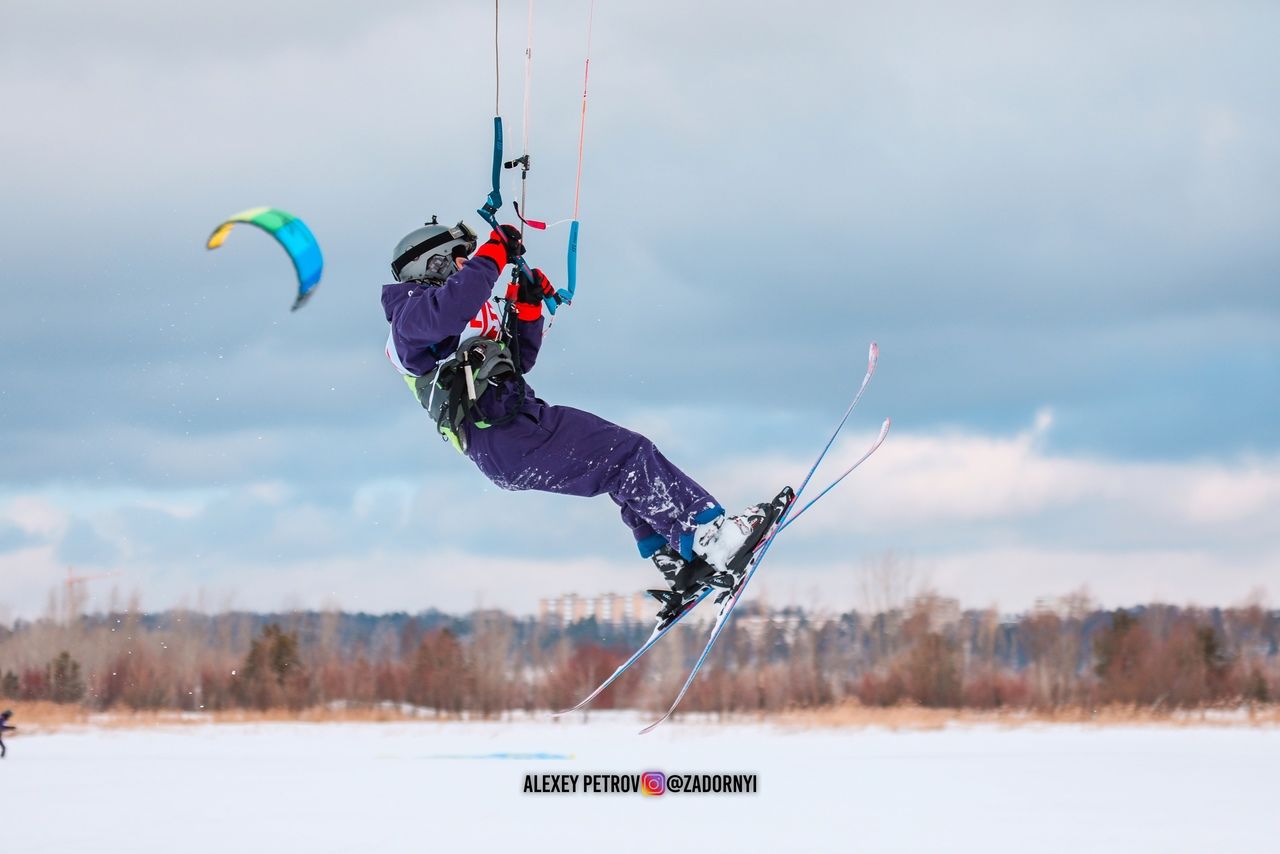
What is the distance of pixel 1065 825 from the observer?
600 inches

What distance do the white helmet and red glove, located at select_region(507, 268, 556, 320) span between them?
348 mm

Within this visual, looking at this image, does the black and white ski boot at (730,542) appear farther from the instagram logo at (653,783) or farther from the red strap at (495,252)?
the instagram logo at (653,783)

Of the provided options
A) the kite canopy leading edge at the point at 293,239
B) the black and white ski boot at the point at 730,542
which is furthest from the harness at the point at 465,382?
the black and white ski boot at the point at 730,542

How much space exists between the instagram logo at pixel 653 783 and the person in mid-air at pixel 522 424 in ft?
38.0

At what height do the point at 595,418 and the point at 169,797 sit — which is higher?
the point at 595,418

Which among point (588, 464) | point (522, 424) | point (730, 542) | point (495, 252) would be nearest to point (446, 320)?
point (495, 252)

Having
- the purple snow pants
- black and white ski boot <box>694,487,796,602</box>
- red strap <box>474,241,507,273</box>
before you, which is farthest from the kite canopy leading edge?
black and white ski boot <box>694,487,796,602</box>

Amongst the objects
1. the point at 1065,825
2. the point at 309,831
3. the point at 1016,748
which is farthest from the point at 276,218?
the point at 1016,748

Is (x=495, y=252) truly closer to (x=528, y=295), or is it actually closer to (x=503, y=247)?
(x=503, y=247)

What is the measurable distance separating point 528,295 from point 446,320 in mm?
742

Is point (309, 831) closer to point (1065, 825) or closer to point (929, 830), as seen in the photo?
point (929, 830)

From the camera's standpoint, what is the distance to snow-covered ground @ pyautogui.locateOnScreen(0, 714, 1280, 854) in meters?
14.4

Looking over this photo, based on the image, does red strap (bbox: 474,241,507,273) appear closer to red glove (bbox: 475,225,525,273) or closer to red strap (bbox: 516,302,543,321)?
red glove (bbox: 475,225,525,273)

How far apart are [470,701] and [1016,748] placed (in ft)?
44.3
